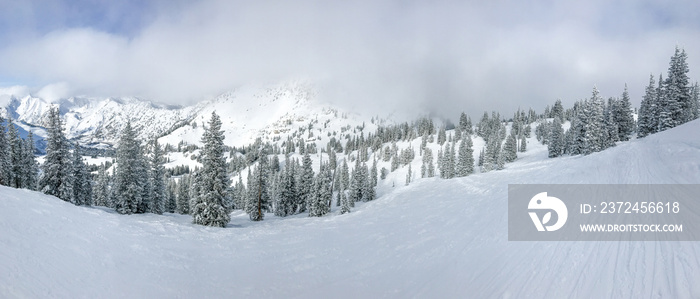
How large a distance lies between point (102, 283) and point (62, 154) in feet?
125

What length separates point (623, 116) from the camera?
6450cm

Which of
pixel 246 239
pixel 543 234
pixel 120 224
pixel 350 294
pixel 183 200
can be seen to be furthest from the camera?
pixel 183 200

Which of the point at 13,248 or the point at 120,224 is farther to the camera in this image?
the point at 120,224

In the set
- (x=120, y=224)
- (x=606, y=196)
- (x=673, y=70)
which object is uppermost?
(x=673, y=70)

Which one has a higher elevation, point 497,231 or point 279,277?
point 497,231

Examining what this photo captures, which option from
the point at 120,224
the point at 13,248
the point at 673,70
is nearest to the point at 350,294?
the point at 13,248

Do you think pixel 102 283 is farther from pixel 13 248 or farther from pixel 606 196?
pixel 606 196

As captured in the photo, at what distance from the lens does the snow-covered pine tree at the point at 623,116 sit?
63938 mm

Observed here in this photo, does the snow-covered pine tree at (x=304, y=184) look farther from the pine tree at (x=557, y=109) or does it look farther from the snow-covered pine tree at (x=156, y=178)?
the pine tree at (x=557, y=109)

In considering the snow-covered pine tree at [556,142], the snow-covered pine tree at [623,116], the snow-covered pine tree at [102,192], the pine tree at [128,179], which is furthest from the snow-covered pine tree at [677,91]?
the snow-covered pine tree at [102,192]

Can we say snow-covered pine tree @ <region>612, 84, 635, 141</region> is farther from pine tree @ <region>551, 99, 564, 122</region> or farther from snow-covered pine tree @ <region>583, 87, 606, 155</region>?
pine tree @ <region>551, 99, 564, 122</region>

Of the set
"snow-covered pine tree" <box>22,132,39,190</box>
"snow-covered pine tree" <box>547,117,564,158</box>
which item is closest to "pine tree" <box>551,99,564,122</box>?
"snow-covered pine tree" <box>547,117,564,158</box>

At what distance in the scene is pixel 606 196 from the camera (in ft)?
57.1

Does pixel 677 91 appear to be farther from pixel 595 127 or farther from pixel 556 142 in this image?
pixel 556 142
